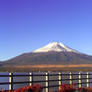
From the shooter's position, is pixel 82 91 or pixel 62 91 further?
pixel 82 91

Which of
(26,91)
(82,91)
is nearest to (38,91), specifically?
→ (26,91)

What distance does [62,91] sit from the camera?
56.2 ft

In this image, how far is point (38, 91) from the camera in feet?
55.9

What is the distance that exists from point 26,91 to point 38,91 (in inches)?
39.2

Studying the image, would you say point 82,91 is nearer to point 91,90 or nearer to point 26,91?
point 91,90

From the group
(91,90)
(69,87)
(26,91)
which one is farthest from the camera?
(91,90)

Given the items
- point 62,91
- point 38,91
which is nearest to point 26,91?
point 38,91

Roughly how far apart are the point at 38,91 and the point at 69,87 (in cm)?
193

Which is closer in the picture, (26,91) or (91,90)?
(26,91)

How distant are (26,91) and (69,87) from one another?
9.23 ft

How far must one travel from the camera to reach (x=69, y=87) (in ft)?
57.7

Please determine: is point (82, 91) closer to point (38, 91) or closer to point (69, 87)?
point (69, 87)

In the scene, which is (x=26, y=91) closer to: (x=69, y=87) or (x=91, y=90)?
(x=69, y=87)

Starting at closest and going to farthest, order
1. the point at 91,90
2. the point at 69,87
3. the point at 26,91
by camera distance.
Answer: the point at 26,91 → the point at 69,87 → the point at 91,90
